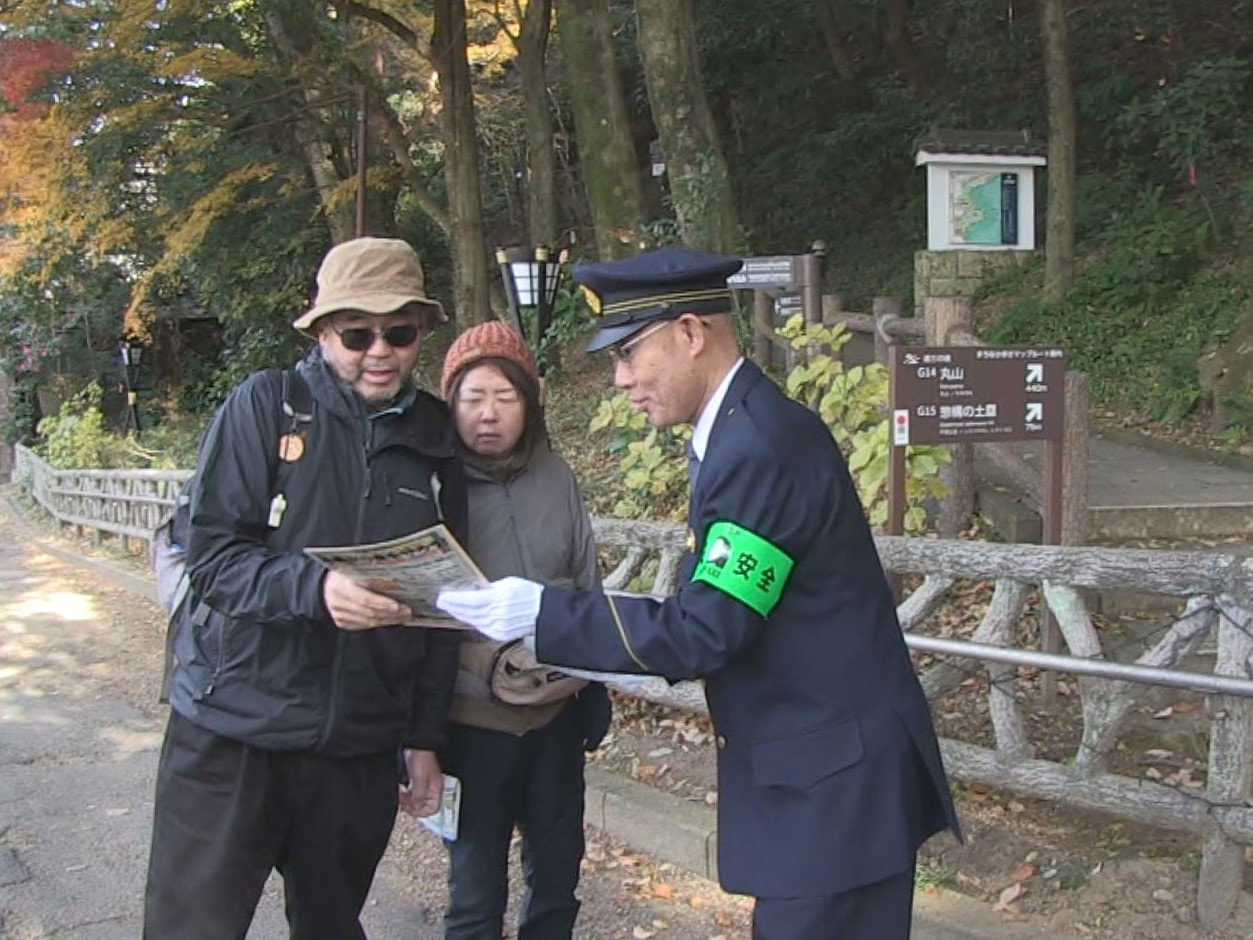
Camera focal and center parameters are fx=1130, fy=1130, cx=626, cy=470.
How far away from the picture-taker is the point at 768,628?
6.30 feet

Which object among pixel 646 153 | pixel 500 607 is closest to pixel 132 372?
pixel 646 153

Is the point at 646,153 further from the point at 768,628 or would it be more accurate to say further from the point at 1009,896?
the point at 768,628

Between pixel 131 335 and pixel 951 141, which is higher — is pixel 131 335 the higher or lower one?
the lower one

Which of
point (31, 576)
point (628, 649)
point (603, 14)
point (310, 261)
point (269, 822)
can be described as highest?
point (603, 14)

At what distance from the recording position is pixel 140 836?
4.56 metres

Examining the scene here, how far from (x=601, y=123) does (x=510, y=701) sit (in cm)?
939

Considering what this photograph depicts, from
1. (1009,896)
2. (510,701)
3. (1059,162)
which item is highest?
(1059,162)

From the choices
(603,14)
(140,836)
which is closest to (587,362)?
(603,14)

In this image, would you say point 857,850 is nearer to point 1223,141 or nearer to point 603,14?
point 603,14

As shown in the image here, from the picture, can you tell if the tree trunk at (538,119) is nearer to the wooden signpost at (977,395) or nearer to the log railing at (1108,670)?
the wooden signpost at (977,395)

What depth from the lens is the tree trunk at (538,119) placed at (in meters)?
15.3

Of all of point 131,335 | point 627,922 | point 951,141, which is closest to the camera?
point 627,922

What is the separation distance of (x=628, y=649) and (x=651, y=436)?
449 centimetres

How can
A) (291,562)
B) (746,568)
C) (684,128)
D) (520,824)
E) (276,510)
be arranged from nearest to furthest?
(746,568) → (291,562) → (276,510) → (520,824) → (684,128)
